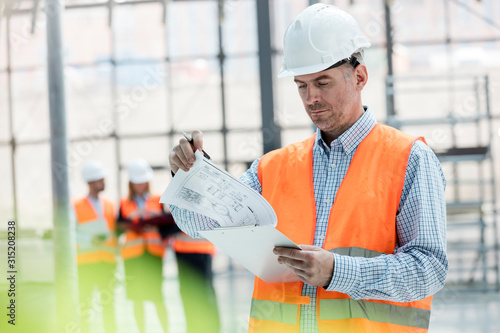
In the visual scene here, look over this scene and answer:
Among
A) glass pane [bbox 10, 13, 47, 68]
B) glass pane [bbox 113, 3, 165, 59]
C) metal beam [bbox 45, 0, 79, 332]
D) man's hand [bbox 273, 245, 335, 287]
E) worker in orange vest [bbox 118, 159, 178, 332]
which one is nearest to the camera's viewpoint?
man's hand [bbox 273, 245, 335, 287]

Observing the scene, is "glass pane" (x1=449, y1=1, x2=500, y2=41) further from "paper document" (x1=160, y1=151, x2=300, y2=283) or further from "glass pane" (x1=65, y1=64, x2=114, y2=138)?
"paper document" (x1=160, y1=151, x2=300, y2=283)

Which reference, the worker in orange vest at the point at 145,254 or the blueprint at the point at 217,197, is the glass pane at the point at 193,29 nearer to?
the worker in orange vest at the point at 145,254

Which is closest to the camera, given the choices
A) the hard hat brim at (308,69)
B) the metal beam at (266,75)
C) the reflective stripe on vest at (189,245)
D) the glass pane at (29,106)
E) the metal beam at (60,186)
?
the hard hat brim at (308,69)

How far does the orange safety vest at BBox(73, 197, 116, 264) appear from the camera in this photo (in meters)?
5.12

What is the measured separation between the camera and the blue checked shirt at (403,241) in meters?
1.29

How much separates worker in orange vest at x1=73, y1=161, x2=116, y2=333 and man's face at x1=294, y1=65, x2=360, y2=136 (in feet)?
12.8

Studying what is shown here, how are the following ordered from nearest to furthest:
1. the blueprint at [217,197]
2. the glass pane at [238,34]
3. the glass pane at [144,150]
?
the blueprint at [217,197]
the glass pane at [144,150]
the glass pane at [238,34]

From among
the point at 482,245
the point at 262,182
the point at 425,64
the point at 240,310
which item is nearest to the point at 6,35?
the point at 240,310

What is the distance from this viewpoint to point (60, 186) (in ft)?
13.2

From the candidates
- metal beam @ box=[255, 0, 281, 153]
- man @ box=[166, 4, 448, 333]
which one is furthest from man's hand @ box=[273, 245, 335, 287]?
metal beam @ box=[255, 0, 281, 153]

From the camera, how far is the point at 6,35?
9.63 meters

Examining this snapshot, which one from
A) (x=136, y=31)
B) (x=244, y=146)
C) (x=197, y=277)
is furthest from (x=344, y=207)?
(x=136, y=31)

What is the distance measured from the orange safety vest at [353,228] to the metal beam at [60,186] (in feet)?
8.81

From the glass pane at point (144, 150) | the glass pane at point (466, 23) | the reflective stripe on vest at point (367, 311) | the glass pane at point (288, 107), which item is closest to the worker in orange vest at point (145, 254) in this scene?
the reflective stripe on vest at point (367, 311)
